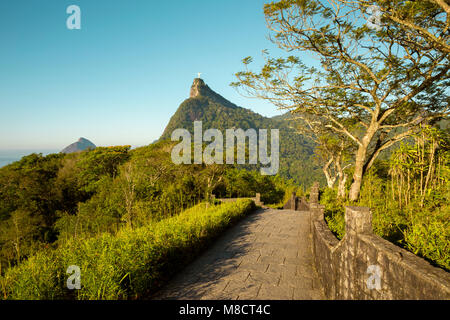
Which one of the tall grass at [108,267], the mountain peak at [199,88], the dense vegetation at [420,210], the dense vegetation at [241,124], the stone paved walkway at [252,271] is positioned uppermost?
the mountain peak at [199,88]

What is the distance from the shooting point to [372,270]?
197 cm

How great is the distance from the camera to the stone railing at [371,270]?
1.44 metres

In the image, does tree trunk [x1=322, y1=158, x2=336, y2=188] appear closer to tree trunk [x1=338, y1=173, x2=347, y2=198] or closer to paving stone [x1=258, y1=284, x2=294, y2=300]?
tree trunk [x1=338, y1=173, x2=347, y2=198]

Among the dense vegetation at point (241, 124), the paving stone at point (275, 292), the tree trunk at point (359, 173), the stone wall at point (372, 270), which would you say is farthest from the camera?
the dense vegetation at point (241, 124)

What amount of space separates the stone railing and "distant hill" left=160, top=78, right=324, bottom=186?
37.9 metres

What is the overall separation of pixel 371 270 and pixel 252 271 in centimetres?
210

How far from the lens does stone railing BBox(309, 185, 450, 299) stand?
56.6 inches

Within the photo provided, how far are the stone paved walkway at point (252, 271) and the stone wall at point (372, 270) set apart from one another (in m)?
0.59

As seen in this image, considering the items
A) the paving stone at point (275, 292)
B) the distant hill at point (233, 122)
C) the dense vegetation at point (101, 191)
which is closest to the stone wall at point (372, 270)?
the paving stone at point (275, 292)

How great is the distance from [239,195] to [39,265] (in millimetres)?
12964

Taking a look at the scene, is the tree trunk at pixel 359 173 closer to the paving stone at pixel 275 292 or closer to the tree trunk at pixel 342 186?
the tree trunk at pixel 342 186
